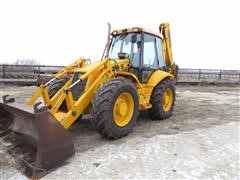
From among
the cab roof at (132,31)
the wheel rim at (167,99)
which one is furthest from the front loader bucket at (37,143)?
the wheel rim at (167,99)

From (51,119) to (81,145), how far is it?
41.2 inches

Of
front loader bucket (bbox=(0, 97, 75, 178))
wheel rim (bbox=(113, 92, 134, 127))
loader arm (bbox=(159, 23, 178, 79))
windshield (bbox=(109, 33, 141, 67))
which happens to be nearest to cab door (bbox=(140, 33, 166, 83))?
windshield (bbox=(109, 33, 141, 67))

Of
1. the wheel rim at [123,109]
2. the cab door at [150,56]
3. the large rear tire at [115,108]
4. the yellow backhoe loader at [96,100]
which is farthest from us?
the cab door at [150,56]

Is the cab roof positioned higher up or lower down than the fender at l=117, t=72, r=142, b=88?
higher up

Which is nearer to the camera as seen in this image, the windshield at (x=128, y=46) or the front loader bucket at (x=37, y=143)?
the front loader bucket at (x=37, y=143)

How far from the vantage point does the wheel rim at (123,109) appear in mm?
4715

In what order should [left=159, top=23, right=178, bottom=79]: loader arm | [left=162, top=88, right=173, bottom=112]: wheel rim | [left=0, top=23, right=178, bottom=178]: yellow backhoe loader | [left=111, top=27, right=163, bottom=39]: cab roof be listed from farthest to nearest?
[left=159, top=23, right=178, bottom=79]: loader arm → [left=162, top=88, right=173, bottom=112]: wheel rim → [left=111, top=27, right=163, bottom=39]: cab roof → [left=0, top=23, right=178, bottom=178]: yellow backhoe loader

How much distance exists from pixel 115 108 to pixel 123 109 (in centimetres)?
22

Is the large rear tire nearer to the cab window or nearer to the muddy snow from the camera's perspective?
the muddy snow

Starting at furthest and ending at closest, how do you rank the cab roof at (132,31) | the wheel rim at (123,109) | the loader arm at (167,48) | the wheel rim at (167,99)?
the loader arm at (167,48) → the wheel rim at (167,99) → the cab roof at (132,31) → the wheel rim at (123,109)

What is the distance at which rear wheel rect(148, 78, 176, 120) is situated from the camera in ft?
19.7

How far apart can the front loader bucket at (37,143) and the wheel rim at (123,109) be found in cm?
124

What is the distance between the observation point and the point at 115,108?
4.66 metres

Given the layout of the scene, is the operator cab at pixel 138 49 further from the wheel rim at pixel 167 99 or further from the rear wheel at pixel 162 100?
the wheel rim at pixel 167 99
